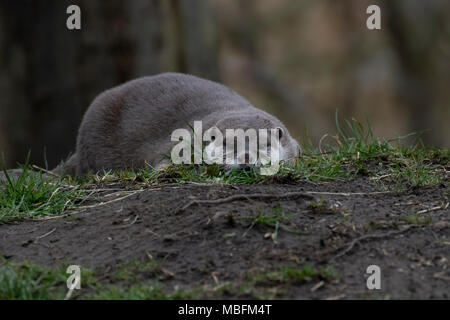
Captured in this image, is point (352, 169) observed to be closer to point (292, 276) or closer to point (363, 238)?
point (363, 238)

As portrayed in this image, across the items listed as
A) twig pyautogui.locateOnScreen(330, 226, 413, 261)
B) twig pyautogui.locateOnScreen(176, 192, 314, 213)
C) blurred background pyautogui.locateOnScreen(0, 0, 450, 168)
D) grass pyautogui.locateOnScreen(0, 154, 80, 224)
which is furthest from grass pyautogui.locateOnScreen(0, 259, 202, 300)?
blurred background pyautogui.locateOnScreen(0, 0, 450, 168)

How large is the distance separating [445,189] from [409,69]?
1007 centimetres

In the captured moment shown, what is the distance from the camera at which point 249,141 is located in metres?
4.87

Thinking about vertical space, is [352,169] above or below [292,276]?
above

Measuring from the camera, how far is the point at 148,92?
20.7ft

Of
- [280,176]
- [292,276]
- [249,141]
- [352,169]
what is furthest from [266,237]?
[249,141]

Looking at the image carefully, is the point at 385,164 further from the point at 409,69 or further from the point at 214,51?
the point at 409,69

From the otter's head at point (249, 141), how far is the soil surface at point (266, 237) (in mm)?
596

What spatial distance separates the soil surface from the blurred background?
1.50 meters

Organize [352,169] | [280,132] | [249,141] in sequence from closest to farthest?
1. [352,169]
2. [249,141]
3. [280,132]

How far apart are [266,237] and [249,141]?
68.1 inches

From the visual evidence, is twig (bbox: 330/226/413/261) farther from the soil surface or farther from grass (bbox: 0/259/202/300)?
grass (bbox: 0/259/202/300)
